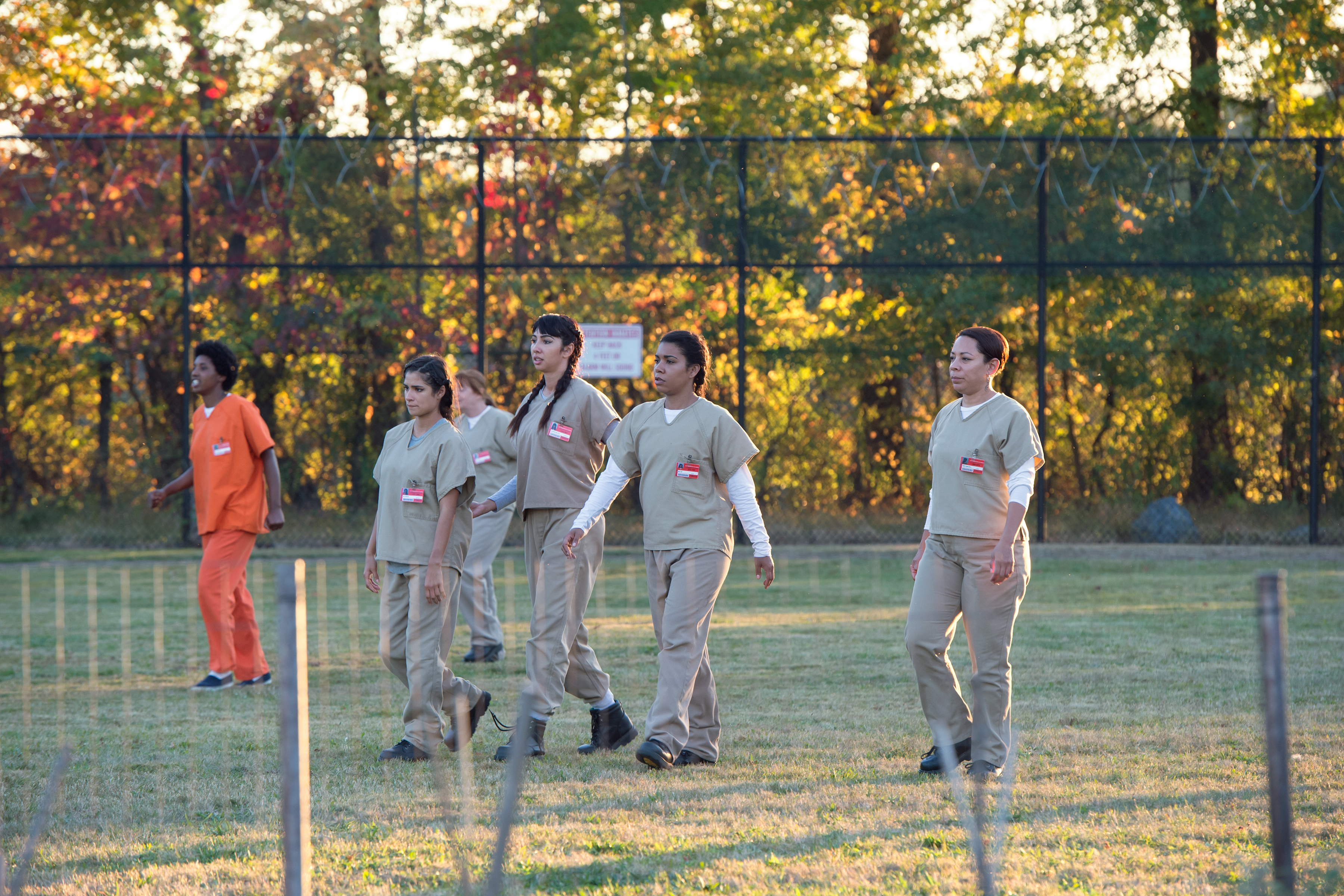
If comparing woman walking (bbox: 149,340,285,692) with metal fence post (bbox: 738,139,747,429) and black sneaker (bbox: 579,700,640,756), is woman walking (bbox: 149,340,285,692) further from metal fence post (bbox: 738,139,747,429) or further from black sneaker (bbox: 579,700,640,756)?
metal fence post (bbox: 738,139,747,429)

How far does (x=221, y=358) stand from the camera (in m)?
7.93

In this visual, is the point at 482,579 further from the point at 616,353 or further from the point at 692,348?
the point at 616,353

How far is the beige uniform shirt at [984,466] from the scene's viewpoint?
18.1 feet

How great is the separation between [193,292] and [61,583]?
3617mm

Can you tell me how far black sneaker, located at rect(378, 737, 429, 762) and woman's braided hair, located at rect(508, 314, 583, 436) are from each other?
1.36 meters

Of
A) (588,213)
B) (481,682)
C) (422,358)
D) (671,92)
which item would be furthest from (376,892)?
(671,92)

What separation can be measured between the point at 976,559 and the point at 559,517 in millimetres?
1749

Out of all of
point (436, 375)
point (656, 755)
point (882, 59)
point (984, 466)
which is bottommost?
point (656, 755)

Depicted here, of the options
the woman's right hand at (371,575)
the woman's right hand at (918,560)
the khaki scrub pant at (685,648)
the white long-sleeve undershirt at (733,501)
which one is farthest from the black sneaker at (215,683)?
the woman's right hand at (918,560)

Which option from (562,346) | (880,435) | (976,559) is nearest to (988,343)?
(976,559)

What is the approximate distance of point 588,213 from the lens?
15.2 metres

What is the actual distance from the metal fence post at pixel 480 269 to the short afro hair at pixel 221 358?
624cm

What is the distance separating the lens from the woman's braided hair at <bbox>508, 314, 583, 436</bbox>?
627 cm

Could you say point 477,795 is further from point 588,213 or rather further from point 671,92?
point 671,92
